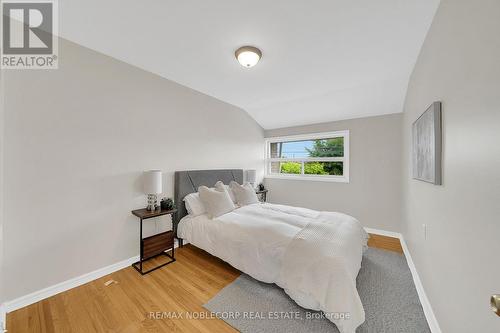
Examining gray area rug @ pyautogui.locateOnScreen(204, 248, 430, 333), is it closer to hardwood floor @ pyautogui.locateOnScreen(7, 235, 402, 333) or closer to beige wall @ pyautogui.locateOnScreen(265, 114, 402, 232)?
hardwood floor @ pyautogui.locateOnScreen(7, 235, 402, 333)

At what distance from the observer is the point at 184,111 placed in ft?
10.0

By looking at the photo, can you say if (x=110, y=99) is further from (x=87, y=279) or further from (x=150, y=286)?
(x=150, y=286)

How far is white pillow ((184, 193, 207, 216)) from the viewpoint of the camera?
281 cm

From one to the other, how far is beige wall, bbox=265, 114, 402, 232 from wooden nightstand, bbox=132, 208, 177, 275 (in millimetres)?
3005

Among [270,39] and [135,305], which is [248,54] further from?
[135,305]

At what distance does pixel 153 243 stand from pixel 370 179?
12.7ft

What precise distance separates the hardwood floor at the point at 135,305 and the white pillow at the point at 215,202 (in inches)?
27.5

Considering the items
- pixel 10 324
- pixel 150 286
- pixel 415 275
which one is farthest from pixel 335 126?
pixel 10 324

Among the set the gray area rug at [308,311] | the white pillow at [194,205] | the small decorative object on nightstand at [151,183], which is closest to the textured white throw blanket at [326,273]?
the gray area rug at [308,311]

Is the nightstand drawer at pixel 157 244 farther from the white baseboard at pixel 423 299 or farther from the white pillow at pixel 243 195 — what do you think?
the white baseboard at pixel 423 299

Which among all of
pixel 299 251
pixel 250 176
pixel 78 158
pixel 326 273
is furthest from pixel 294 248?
pixel 250 176

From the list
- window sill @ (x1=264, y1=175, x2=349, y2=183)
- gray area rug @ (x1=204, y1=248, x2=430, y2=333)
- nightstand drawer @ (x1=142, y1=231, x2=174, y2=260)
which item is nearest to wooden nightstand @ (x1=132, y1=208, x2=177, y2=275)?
nightstand drawer @ (x1=142, y1=231, x2=174, y2=260)

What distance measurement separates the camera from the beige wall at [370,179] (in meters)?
3.40

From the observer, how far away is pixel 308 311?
1668 mm
